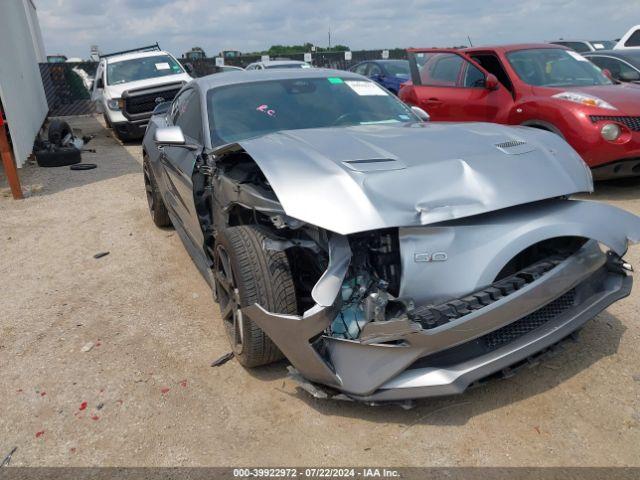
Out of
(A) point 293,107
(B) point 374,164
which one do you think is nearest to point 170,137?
(A) point 293,107

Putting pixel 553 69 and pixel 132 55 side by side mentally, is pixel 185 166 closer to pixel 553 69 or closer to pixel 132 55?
pixel 553 69

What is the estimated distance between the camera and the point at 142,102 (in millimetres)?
11016

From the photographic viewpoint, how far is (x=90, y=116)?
727 inches

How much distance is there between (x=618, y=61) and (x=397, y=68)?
17.8 ft

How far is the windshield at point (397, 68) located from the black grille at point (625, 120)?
7.89 m

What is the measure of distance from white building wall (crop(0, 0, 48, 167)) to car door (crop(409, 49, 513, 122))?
22.6 feet

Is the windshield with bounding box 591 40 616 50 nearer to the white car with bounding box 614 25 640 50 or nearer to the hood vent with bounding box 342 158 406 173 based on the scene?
the white car with bounding box 614 25 640 50

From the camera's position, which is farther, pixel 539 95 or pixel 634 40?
pixel 634 40

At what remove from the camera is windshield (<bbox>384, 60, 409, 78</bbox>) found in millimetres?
13080

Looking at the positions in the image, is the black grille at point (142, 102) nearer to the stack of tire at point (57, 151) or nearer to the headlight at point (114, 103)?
the headlight at point (114, 103)

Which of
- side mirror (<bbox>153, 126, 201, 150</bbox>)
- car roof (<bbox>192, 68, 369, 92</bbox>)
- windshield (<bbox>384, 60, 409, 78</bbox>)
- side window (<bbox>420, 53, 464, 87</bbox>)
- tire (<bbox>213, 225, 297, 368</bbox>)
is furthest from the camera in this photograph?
windshield (<bbox>384, 60, 409, 78</bbox>)

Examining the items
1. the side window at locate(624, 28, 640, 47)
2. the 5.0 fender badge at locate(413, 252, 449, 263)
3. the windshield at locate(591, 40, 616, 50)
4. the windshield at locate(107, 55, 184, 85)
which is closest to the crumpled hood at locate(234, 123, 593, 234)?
the 5.0 fender badge at locate(413, 252, 449, 263)

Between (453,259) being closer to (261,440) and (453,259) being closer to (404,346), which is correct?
(404,346)

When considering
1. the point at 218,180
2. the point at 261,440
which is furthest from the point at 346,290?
the point at 218,180
